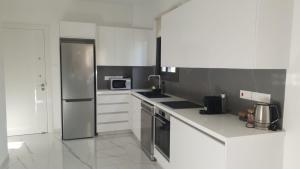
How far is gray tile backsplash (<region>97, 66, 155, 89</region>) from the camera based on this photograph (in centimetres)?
449

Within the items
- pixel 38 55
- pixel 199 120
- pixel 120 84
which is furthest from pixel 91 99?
pixel 199 120

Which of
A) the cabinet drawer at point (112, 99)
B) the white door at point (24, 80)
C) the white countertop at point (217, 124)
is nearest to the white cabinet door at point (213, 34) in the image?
the white countertop at point (217, 124)

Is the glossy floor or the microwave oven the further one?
the microwave oven

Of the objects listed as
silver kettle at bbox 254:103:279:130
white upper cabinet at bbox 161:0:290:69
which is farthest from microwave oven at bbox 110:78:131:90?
silver kettle at bbox 254:103:279:130

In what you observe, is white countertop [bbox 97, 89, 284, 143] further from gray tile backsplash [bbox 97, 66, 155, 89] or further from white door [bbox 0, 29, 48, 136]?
white door [bbox 0, 29, 48, 136]

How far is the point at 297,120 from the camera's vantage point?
1632mm

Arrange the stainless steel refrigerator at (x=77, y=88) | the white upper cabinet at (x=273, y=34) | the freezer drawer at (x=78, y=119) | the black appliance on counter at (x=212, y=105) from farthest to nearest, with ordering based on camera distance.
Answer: the freezer drawer at (x=78, y=119) → the stainless steel refrigerator at (x=77, y=88) → the black appliance on counter at (x=212, y=105) → the white upper cabinet at (x=273, y=34)

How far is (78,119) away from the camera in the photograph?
3.95 meters

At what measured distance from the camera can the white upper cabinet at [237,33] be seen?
153cm

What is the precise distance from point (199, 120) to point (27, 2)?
155 inches

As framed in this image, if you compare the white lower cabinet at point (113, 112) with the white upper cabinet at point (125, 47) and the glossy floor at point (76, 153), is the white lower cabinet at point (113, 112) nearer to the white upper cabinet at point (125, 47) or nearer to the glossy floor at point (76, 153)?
the glossy floor at point (76, 153)

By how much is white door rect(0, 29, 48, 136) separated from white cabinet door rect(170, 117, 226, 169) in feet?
10.2

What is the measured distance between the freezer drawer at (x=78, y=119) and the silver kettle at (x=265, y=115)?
3.00 metres

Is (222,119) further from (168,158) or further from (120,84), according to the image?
(120,84)
